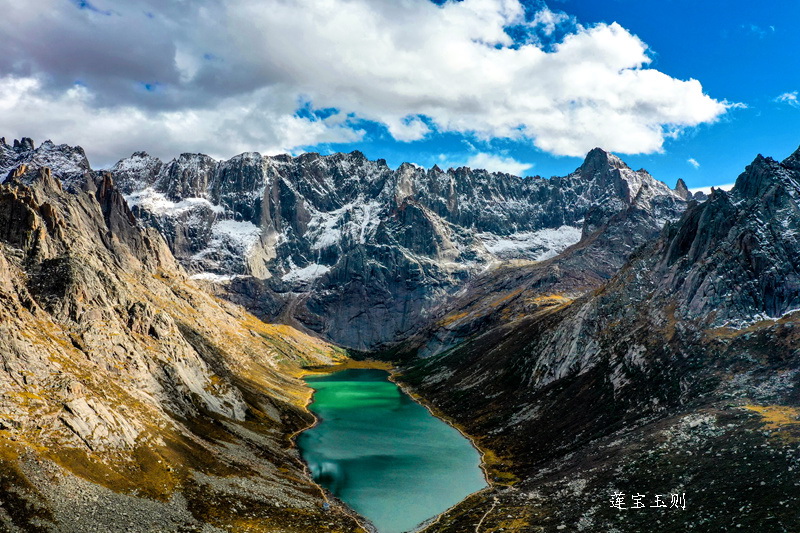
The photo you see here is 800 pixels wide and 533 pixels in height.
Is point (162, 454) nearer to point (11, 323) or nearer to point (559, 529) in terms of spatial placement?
point (11, 323)

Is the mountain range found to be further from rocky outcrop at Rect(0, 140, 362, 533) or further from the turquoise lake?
the turquoise lake

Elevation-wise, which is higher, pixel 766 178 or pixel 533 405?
pixel 766 178

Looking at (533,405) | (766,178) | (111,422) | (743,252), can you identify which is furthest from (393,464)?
(766,178)

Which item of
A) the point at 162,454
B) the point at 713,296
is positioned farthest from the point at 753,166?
the point at 162,454

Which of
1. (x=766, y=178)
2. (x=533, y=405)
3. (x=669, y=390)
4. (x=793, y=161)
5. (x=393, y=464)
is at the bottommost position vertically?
(x=393, y=464)

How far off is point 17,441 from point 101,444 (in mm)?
11205

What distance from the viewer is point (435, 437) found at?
138 m

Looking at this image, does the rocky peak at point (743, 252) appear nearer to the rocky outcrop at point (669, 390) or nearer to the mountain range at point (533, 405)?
the rocky outcrop at point (669, 390)

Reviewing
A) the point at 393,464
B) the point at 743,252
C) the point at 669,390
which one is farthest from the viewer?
the point at 743,252

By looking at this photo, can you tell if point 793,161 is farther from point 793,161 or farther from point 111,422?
point 111,422

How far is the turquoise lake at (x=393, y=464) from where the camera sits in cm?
9081

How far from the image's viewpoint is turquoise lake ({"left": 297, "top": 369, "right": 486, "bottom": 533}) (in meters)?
90.8

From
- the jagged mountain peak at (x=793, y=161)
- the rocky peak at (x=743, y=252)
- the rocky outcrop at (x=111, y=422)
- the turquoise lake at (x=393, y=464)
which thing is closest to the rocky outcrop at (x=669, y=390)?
the rocky peak at (x=743, y=252)

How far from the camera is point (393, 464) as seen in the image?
115812 millimetres
